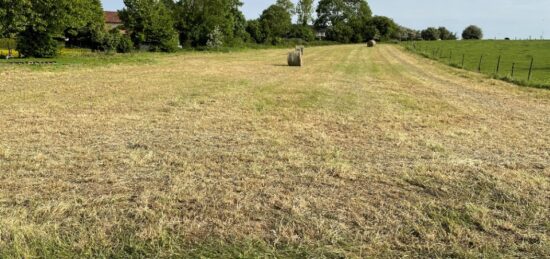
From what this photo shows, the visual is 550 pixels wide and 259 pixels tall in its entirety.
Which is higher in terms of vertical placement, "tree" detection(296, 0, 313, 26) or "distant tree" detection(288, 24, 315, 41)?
"tree" detection(296, 0, 313, 26)

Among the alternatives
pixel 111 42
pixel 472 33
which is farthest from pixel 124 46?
pixel 472 33

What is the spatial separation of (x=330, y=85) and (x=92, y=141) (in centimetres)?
1144

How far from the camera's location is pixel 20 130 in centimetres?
839

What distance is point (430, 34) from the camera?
378ft

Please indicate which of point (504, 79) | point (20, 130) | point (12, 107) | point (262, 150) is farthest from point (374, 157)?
point (504, 79)

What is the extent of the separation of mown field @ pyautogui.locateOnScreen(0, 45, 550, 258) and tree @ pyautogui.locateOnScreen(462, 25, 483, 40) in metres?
119

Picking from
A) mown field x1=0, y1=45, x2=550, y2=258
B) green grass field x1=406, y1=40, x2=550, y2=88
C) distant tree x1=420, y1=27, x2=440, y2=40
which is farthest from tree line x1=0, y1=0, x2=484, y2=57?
green grass field x1=406, y1=40, x2=550, y2=88

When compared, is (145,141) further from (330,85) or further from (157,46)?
(157,46)

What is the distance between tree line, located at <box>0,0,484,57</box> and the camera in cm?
3155

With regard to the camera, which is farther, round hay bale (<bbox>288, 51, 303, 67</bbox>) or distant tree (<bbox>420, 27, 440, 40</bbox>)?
distant tree (<bbox>420, 27, 440, 40</bbox>)

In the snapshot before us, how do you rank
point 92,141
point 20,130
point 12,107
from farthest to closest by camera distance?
point 12,107, point 20,130, point 92,141

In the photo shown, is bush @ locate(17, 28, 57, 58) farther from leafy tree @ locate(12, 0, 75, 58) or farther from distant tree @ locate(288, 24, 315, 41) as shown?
distant tree @ locate(288, 24, 315, 41)

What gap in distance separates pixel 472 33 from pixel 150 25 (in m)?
98.3

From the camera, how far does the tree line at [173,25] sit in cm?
3155
